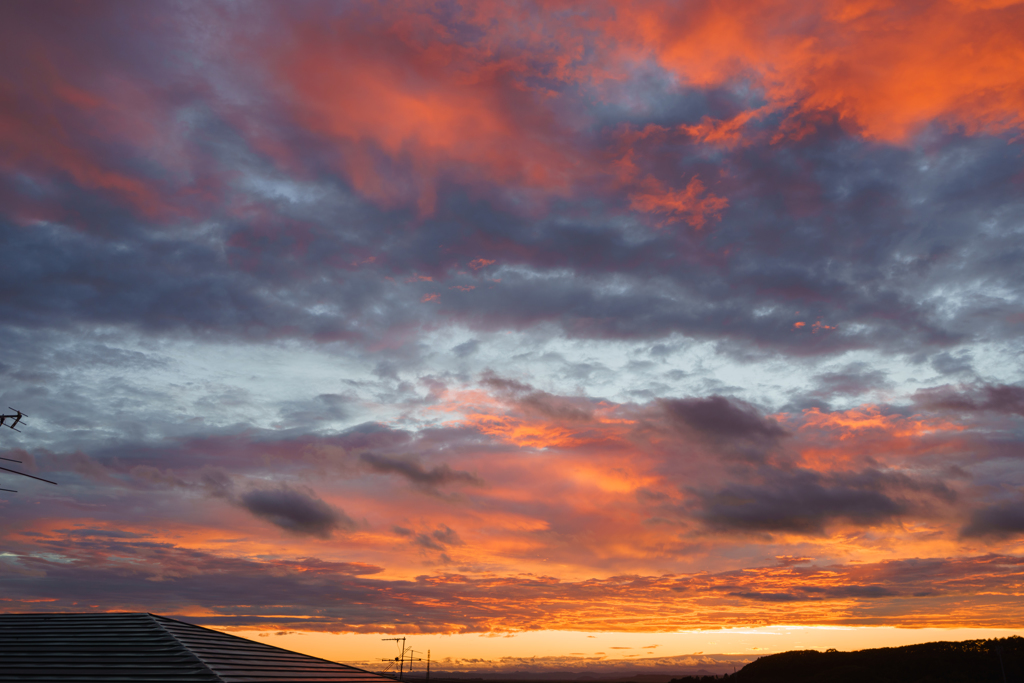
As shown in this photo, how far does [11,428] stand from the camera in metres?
36.5

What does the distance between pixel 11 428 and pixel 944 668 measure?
24071 cm

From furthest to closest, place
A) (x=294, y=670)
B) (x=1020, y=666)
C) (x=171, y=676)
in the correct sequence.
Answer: (x=1020, y=666)
(x=294, y=670)
(x=171, y=676)

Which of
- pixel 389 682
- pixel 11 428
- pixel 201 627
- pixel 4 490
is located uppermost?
pixel 11 428

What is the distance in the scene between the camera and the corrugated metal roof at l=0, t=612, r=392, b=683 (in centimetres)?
3089

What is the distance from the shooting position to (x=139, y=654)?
108ft

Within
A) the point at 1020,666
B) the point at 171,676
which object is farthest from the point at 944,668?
the point at 171,676

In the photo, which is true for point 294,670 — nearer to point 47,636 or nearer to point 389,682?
point 389,682

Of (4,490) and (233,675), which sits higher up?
(4,490)

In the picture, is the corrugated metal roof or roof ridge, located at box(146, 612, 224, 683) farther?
the corrugated metal roof

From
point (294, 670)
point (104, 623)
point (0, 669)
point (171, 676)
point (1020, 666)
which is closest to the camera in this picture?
point (171, 676)

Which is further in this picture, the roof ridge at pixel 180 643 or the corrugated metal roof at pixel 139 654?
the corrugated metal roof at pixel 139 654

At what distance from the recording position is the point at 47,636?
3753 centimetres

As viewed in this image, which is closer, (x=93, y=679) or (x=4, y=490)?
(x=93, y=679)

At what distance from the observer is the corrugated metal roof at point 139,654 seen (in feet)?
101
